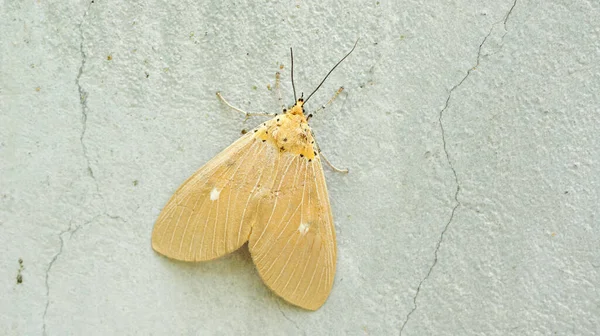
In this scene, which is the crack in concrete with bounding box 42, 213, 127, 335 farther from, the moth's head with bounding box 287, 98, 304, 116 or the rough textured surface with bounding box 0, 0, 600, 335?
the moth's head with bounding box 287, 98, 304, 116

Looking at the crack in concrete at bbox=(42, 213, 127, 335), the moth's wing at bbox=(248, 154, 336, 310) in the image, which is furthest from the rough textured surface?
the moth's wing at bbox=(248, 154, 336, 310)

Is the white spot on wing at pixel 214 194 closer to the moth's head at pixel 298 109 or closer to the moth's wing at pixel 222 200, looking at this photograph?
the moth's wing at pixel 222 200

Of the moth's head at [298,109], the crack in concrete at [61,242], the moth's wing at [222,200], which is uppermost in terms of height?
the moth's head at [298,109]

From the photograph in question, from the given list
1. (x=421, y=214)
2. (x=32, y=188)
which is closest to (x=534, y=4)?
(x=421, y=214)

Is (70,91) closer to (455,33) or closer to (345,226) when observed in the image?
(345,226)

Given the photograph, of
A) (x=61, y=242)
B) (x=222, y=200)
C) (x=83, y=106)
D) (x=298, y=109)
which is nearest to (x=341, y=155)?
(x=298, y=109)

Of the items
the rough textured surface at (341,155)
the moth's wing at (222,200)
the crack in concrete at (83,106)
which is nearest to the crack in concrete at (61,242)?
the rough textured surface at (341,155)
